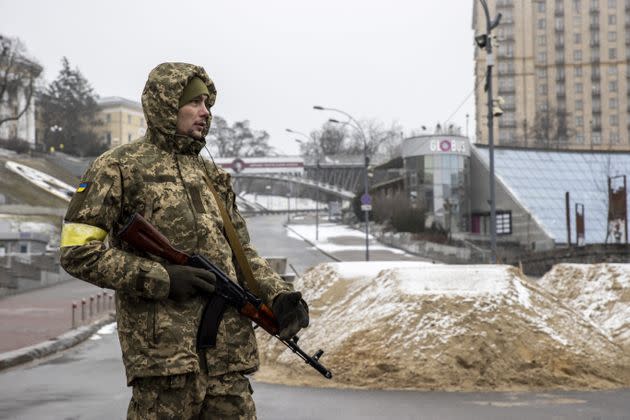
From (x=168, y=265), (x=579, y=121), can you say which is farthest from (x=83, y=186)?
(x=579, y=121)

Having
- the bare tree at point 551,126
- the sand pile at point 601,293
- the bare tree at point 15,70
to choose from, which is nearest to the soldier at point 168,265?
the sand pile at point 601,293

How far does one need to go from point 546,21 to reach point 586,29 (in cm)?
615

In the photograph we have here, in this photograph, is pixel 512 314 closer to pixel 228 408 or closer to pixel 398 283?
pixel 398 283

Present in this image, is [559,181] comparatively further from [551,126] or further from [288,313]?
[288,313]

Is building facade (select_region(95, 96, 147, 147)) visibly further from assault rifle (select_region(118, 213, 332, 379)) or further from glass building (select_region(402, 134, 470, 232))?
assault rifle (select_region(118, 213, 332, 379))

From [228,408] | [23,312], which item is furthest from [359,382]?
[23,312]

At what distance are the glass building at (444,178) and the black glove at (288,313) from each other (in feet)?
207

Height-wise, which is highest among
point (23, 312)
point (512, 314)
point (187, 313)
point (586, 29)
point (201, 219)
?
point (586, 29)

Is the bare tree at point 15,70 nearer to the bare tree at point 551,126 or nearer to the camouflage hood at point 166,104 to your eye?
the bare tree at point 551,126

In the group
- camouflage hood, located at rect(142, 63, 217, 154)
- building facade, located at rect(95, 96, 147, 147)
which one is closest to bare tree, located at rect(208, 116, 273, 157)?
building facade, located at rect(95, 96, 147, 147)

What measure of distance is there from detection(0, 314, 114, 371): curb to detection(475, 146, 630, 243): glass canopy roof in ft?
143

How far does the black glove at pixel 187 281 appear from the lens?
11.5 feet

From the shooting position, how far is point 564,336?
9695 mm

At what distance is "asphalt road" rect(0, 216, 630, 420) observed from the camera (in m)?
7.74
